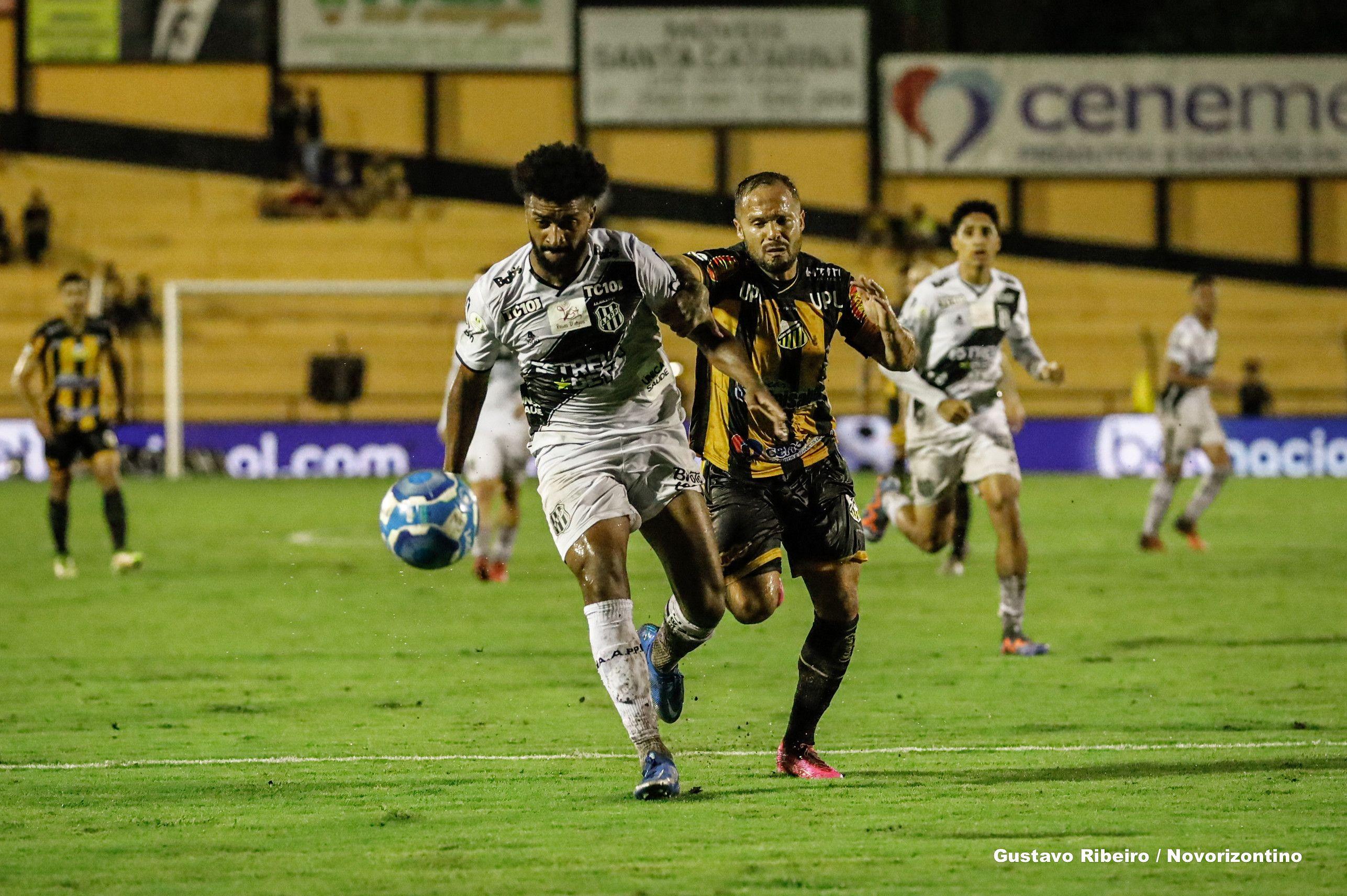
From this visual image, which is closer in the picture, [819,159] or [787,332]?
[787,332]

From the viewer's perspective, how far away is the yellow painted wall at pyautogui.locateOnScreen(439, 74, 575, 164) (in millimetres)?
37625

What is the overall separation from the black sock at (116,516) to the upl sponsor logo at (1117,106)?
80.7ft

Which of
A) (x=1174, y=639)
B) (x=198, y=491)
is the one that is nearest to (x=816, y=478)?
(x=1174, y=639)

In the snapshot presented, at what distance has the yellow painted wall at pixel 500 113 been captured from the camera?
3762 cm

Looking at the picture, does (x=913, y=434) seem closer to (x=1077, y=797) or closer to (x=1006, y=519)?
(x=1006, y=519)

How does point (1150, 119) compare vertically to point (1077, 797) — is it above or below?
above

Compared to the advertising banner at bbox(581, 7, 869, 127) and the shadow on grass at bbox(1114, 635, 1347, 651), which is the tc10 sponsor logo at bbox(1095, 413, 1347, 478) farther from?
the shadow on grass at bbox(1114, 635, 1347, 651)

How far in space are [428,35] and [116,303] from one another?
8135 mm

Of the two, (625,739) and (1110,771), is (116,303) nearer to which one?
(625,739)

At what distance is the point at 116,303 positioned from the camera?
3275cm

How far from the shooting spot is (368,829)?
21.0ft

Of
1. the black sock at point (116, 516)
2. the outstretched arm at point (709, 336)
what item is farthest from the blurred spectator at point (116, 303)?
the outstretched arm at point (709, 336)

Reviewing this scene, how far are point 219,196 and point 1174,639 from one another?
28.0 meters

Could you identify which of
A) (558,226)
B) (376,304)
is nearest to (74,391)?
(558,226)
